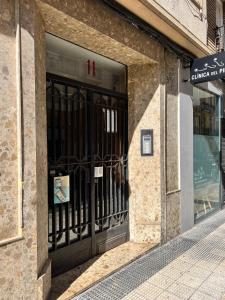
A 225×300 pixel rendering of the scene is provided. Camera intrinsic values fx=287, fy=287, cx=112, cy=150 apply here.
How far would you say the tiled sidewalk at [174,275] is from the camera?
12.0 feet

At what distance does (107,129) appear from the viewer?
5121mm

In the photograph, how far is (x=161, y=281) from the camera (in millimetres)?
3994

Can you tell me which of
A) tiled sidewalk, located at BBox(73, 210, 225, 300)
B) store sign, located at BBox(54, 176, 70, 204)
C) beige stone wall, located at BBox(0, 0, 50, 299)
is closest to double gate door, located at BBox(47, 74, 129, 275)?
store sign, located at BBox(54, 176, 70, 204)

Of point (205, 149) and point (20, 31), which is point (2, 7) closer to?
point (20, 31)

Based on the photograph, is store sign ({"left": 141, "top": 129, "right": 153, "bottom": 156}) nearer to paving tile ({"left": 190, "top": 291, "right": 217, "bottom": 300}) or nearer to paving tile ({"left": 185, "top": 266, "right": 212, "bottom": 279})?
paving tile ({"left": 185, "top": 266, "right": 212, "bottom": 279})

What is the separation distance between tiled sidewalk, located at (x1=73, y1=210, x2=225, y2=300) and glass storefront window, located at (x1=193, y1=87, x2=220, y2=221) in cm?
170

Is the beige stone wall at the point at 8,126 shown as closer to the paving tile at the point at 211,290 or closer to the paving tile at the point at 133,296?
the paving tile at the point at 133,296

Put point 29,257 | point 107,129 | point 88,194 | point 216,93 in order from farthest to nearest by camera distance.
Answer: point 216,93, point 107,129, point 88,194, point 29,257

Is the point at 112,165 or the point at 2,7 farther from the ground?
the point at 2,7

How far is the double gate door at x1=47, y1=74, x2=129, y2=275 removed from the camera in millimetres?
4129

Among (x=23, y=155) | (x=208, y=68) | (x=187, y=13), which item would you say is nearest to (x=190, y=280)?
(x=23, y=155)

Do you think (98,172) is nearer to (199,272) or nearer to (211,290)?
(199,272)

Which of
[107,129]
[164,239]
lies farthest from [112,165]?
[164,239]

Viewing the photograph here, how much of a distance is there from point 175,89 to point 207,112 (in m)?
2.23
